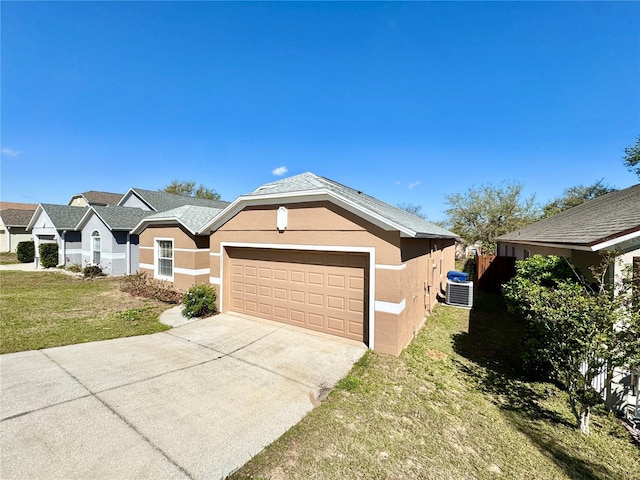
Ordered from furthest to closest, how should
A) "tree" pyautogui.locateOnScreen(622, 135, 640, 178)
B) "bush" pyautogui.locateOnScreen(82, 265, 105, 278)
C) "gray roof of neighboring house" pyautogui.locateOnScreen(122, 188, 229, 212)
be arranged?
"gray roof of neighboring house" pyautogui.locateOnScreen(122, 188, 229, 212) < "tree" pyautogui.locateOnScreen(622, 135, 640, 178) < "bush" pyautogui.locateOnScreen(82, 265, 105, 278)

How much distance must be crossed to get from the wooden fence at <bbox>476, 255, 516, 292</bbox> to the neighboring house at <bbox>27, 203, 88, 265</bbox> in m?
26.2

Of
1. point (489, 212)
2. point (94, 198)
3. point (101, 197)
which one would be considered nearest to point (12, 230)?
point (94, 198)

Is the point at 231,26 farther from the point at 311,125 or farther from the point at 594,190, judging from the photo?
the point at 594,190

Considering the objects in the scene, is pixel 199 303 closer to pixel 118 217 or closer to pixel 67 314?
pixel 67 314

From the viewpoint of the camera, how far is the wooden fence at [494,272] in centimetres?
1348

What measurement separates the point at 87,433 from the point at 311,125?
52.7 feet

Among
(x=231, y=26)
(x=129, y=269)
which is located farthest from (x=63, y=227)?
(x=231, y=26)

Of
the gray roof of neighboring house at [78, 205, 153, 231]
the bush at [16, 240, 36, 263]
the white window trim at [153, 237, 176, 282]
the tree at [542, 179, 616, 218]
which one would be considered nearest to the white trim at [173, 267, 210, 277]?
the white window trim at [153, 237, 176, 282]

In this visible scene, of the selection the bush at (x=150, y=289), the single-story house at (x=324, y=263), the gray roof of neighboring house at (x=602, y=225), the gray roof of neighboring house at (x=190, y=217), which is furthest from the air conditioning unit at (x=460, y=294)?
the bush at (x=150, y=289)

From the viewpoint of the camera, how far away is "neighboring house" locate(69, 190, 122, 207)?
3636 cm

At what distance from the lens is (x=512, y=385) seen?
5023mm

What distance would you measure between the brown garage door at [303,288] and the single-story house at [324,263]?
26 mm

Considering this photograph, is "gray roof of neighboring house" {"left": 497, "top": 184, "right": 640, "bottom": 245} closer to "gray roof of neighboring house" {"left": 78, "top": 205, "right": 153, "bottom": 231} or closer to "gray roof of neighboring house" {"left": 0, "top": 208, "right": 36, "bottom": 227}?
"gray roof of neighboring house" {"left": 78, "top": 205, "right": 153, "bottom": 231}

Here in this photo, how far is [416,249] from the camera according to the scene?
296 inches
